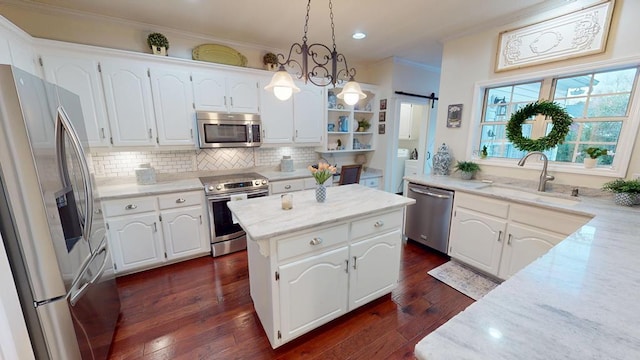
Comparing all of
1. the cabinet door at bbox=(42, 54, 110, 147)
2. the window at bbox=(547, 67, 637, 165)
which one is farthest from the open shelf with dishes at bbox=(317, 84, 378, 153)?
the cabinet door at bbox=(42, 54, 110, 147)

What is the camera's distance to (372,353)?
65.6 inches

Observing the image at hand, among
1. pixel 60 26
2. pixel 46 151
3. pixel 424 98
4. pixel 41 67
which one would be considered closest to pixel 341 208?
pixel 46 151

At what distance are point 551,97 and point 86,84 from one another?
4.64m

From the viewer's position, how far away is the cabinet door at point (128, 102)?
2.44 meters

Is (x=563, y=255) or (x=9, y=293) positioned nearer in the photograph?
(x=9, y=293)

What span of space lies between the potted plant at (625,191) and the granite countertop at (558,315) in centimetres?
112

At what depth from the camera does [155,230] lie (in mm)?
2564

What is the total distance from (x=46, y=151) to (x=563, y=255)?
2.52 metres

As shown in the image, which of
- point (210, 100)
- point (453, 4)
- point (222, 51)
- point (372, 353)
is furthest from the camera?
point (222, 51)

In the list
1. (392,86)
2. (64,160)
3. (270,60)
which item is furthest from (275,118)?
(64,160)

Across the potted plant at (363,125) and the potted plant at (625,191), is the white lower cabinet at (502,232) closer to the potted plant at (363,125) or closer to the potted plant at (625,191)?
the potted plant at (625,191)

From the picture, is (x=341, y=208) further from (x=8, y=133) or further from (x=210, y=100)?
(x=210, y=100)

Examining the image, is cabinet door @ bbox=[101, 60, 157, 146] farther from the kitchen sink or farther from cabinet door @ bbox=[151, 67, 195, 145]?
the kitchen sink

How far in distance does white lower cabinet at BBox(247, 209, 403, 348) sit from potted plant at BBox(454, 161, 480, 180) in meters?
1.52
